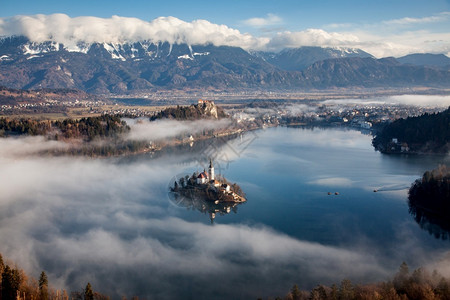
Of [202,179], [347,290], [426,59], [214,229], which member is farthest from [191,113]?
[426,59]

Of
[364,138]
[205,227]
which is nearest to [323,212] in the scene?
[205,227]

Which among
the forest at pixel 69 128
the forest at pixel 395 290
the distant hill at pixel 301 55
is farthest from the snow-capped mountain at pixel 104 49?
the forest at pixel 395 290

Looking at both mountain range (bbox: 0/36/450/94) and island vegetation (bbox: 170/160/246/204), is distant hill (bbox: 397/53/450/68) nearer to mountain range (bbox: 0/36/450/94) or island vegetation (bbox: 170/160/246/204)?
mountain range (bbox: 0/36/450/94)

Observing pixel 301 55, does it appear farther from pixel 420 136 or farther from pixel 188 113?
pixel 420 136

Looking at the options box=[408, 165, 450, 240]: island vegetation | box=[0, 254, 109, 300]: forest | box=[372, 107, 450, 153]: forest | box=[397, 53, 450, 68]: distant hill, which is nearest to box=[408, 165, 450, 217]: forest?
box=[408, 165, 450, 240]: island vegetation

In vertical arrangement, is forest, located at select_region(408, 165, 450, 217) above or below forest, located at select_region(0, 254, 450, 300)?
above

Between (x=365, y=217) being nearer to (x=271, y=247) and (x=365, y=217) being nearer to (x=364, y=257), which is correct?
(x=364, y=257)
